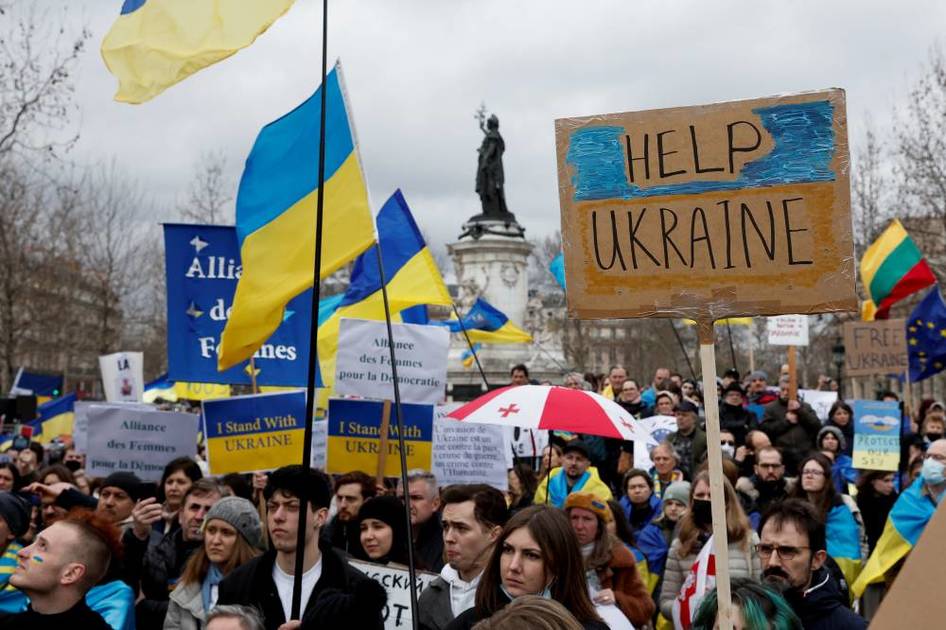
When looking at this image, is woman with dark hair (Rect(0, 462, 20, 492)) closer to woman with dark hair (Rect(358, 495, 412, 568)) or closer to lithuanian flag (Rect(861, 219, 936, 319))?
woman with dark hair (Rect(358, 495, 412, 568))

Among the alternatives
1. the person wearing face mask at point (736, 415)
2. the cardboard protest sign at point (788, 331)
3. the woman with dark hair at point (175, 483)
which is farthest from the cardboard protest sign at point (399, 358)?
the cardboard protest sign at point (788, 331)

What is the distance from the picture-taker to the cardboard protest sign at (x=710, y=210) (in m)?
3.62

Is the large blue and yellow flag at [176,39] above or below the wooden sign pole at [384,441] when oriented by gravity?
above

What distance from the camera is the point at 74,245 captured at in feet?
100

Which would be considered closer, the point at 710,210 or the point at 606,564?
the point at 710,210

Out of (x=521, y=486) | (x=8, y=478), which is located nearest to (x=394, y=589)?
(x=8, y=478)

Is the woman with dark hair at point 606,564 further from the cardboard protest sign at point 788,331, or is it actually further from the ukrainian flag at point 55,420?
the ukrainian flag at point 55,420

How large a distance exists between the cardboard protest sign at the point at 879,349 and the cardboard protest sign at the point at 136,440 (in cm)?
771

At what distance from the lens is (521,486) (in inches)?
364

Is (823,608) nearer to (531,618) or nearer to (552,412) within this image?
(531,618)

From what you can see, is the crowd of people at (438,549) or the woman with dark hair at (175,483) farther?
the woman with dark hair at (175,483)

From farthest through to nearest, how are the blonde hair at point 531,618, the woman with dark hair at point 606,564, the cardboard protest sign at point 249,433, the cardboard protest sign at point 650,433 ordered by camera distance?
1. the cardboard protest sign at point 650,433
2. the cardboard protest sign at point 249,433
3. the woman with dark hair at point 606,564
4. the blonde hair at point 531,618

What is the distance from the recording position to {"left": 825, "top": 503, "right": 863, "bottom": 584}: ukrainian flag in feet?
22.3

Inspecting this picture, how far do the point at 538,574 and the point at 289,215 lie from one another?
269cm
